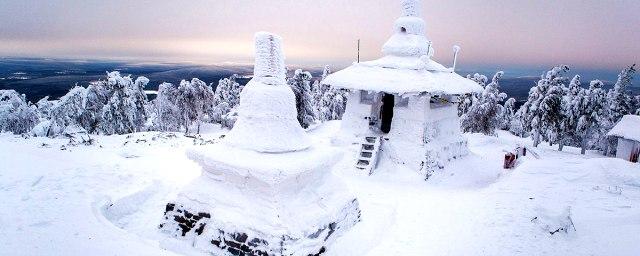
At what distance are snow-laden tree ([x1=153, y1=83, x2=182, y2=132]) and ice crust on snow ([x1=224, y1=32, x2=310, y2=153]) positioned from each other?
36.6 metres

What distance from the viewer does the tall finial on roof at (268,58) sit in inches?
276

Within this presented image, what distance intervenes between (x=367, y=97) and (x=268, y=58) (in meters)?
9.81

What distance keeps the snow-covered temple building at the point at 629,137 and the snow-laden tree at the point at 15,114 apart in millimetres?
44726

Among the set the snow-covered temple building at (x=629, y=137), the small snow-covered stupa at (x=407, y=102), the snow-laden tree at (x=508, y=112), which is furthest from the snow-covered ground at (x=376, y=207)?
the snow-laden tree at (x=508, y=112)

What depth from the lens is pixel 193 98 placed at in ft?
130

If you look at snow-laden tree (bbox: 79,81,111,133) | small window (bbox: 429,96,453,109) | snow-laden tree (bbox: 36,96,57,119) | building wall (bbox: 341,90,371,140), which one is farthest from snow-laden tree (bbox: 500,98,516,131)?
snow-laden tree (bbox: 36,96,57,119)

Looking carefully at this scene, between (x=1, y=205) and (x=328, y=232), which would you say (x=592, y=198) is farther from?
(x=1, y=205)

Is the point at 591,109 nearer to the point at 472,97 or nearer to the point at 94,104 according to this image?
the point at 472,97

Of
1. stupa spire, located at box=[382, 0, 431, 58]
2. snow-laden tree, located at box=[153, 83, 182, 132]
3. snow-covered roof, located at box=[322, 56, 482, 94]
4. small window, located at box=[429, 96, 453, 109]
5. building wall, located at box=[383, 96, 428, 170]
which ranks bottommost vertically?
snow-laden tree, located at box=[153, 83, 182, 132]

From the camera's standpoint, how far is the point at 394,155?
14.8 m

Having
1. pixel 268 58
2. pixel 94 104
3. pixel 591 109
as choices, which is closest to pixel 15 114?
pixel 94 104

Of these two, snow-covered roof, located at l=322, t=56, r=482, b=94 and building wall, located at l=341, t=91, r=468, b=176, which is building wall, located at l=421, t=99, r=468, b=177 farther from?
snow-covered roof, located at l=322, t=56, r=482, b=94

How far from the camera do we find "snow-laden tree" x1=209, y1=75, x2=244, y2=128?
4981 centimetres

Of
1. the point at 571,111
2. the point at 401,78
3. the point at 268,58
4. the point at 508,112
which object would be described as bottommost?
the point at 508,112
